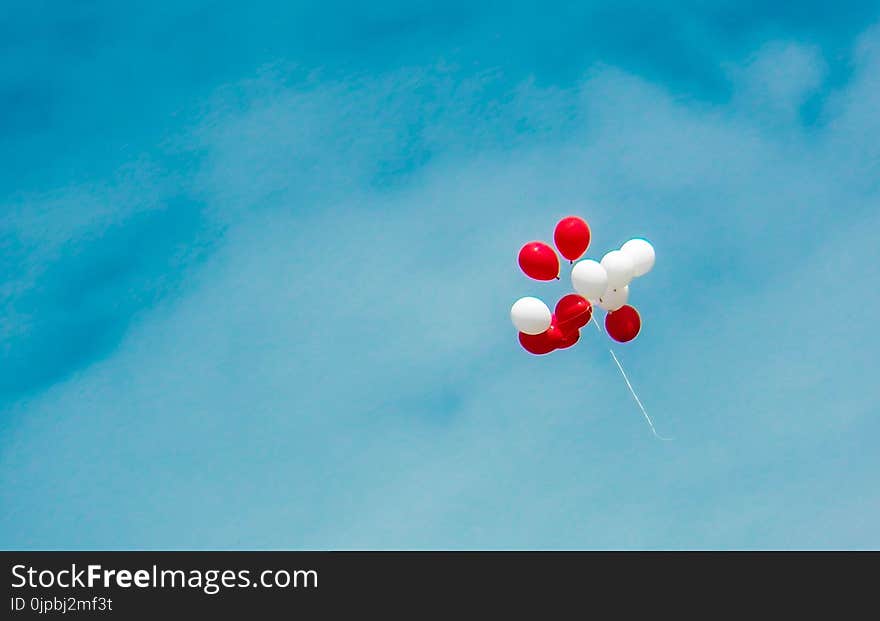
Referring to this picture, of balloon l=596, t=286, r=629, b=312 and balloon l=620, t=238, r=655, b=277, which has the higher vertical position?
balloon l=620, t=238, r=655, b=277

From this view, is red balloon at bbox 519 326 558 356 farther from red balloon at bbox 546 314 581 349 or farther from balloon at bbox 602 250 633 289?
balloon at bbox 602 250 633 289

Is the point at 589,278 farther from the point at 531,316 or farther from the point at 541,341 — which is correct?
the point at 541,341

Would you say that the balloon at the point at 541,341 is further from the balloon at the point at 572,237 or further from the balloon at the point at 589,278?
the balloon at the point at 572,237

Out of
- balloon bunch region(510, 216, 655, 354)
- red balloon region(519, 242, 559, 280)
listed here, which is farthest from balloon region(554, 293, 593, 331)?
red balloon region(519, 242, 559, 280)

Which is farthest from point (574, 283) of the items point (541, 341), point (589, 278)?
point (541, 341)

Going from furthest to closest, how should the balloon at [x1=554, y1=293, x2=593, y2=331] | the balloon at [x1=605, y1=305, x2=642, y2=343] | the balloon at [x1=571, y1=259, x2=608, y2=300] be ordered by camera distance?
the balloon at [x1=605, y1=305, x2=642, y2=343]
the balloon at [x1=554, y1=293, x2=593, y2=331]
the balloon at [x1=571, y1=259, x2=608, y2=300]
